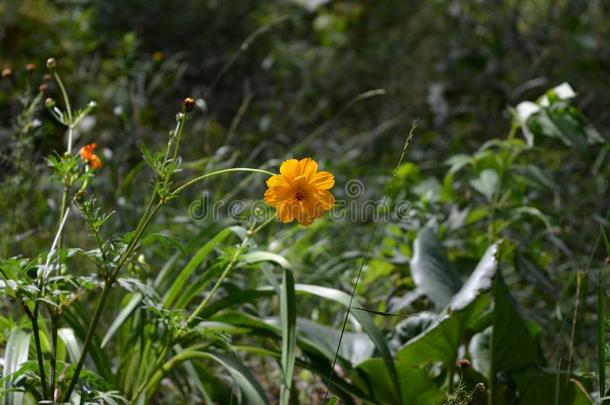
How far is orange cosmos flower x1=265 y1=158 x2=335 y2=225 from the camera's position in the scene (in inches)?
45.8

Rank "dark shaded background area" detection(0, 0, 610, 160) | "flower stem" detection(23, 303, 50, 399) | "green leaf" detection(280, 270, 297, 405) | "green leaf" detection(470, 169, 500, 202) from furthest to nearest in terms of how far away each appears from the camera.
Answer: "dark shaded background area" detection(0, 0, 610, 160) → "green leaf" detection(470, 169, 500, 202) → "green leaf" detection(280, 270, 297, 405) → "flower stem" detection(23, 303, 50, 399)

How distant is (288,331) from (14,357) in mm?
468

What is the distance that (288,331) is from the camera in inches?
55.7

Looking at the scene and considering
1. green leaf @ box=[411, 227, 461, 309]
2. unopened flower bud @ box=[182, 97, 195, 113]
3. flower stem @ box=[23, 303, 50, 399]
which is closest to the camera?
unopened flower bud @ box=[182, 97, 195, 113]

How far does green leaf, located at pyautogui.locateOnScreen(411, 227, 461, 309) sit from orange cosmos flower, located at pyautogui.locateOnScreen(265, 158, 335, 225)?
56cm

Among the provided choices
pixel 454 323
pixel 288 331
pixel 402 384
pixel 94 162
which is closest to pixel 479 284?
pixel 454 323

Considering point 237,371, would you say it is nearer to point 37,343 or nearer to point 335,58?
point 37,343

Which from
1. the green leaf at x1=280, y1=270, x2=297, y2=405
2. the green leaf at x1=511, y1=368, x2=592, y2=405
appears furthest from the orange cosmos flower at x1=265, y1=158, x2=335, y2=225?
the green leaf at x1=511, y1=368, x2=592, y2=405

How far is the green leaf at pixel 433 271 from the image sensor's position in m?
1.70

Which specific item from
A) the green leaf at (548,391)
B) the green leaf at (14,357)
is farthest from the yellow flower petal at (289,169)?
the green leaf at (548,391)

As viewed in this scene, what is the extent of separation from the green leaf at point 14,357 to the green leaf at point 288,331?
438 millimetres

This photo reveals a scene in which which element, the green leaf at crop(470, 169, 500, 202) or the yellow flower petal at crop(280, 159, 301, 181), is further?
the green leaf at crop(470, 169, 500, 202)

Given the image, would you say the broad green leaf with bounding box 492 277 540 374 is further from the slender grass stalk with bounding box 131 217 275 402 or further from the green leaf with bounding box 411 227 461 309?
the slender grass stalk with bounding box 131 217 275 402

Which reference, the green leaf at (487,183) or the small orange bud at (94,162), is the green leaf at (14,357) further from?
the green leaf at (487,183)
